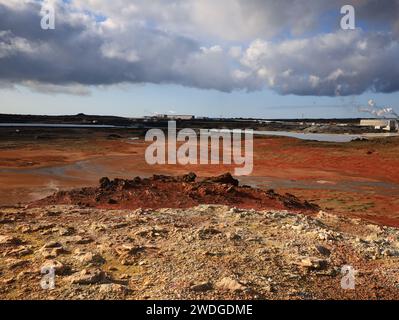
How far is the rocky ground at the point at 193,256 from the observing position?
7.25m

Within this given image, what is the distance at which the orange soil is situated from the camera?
2288 centimetres

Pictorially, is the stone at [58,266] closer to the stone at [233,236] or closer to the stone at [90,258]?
the stone at [90,258]

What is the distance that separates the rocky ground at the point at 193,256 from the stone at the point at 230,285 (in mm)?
16

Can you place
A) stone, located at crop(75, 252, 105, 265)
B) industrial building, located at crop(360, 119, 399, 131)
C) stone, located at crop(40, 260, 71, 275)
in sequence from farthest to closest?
industrial building, located at crop(360, 119, 399, 131)
stone, located at crop(75, 252, 105, 265)
stone, located at crop(40, 260, 71, 275)

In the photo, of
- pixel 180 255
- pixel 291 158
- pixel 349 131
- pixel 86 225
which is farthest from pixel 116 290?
pixel 349 131

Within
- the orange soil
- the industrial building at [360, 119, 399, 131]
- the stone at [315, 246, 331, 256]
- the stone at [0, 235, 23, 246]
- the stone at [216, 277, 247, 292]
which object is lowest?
the orange soil

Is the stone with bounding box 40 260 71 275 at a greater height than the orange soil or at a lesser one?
greater

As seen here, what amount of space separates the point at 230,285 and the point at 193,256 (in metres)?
1.64

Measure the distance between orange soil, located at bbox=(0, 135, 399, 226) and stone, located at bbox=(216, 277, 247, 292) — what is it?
11.5 m

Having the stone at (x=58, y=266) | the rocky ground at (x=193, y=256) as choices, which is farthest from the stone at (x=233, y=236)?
the stone at (x=58, y=266)

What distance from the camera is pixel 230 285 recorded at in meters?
7.22

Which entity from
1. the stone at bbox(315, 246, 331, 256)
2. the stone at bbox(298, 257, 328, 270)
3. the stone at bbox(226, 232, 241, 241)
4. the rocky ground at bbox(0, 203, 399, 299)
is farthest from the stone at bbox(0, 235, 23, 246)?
the stone at bbox(315, 246, 331, 256)

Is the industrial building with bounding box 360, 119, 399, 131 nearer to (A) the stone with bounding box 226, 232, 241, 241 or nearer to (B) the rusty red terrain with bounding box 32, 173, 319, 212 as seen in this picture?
(B) the rusty red terrain with bounding box 32, 173, 319, 212
